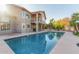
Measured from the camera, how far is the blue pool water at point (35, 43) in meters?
4.84

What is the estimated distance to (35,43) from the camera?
5012 mm

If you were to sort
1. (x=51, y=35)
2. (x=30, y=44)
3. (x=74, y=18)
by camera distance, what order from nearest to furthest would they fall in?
(x=74, y=18), (x=30, y=44), (x=51, y=35)

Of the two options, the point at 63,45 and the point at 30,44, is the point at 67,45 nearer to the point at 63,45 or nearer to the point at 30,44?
the point at 63,45

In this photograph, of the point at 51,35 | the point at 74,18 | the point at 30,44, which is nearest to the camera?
the point at 74,18

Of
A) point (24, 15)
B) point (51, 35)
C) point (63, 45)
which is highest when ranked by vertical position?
point (24, 15)

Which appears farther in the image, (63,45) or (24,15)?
(24,15)

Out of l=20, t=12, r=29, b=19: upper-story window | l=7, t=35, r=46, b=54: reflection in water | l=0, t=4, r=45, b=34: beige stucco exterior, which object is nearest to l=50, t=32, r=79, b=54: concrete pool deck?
l=7, t=35, r=46, b=54: reflection in water

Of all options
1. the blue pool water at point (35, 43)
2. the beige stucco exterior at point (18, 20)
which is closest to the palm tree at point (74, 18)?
the blue pool water at point (35, 43)

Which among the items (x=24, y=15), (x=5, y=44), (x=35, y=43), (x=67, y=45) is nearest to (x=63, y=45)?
(x=67, y=45)

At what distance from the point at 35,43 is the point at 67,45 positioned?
90 cm

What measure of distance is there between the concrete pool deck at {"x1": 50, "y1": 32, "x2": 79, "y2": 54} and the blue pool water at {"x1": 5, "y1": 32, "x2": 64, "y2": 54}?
0.16 metres
